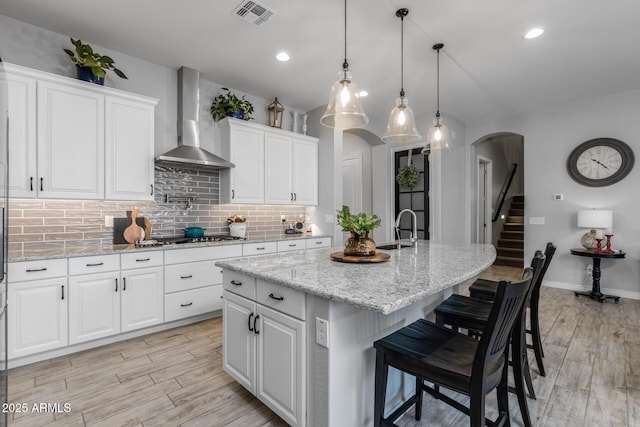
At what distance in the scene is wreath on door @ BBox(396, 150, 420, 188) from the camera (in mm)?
5633

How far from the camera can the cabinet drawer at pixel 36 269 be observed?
7.66 feet

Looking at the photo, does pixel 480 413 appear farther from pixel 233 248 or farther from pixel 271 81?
pixel 271 81

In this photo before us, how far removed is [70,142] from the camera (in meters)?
2.77

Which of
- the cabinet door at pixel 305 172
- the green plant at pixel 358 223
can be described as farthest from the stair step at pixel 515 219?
the green plant at pixel 358 223

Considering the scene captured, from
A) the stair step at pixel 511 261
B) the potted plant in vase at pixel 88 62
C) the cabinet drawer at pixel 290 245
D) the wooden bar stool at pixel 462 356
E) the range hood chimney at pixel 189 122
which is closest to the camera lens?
the wooden bar stool at pixel 462 356

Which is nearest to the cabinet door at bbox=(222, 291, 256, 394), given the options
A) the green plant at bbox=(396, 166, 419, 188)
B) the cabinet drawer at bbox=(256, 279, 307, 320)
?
the cabinet drawer at bbox=(256, 279, 307, 320)

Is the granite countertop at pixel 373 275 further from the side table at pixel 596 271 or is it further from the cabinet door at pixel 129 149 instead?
the side table at pixel 596 271

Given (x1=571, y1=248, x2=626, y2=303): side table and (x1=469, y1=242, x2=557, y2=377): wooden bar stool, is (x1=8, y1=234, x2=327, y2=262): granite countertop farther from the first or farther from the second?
(x1=571, y1=248, x2=626, y2=303): side table

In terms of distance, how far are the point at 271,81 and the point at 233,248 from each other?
2134 mm

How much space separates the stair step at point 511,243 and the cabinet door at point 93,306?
767cm

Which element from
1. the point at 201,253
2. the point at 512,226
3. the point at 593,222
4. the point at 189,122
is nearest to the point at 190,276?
the point at 201,253

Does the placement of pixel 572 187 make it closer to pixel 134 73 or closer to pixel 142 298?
pixel 142 298

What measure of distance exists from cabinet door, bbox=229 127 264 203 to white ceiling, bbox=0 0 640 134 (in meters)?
0.67

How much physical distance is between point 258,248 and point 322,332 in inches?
100
